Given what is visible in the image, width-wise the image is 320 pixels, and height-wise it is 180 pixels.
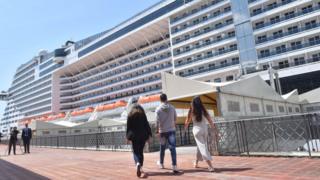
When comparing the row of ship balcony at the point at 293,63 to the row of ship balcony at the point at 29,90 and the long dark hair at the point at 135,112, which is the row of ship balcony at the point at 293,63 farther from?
the row of ship balcony at the point at 29,90

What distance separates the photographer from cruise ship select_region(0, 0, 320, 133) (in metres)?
38.1

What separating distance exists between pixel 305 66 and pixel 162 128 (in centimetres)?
3617

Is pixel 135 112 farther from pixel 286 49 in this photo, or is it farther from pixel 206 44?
pixel 206 44

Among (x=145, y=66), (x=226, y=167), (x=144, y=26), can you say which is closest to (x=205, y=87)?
(x=226, y=167)

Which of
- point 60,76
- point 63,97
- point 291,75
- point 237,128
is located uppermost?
point 60,76

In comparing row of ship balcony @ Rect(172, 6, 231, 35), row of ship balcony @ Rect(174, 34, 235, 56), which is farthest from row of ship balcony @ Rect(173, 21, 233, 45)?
row of ship balcony @ Rect(174, 34, 235, 56)

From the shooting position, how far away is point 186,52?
51.3 m

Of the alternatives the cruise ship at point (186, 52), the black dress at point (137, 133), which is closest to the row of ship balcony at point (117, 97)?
the cruise ship at point (186, 52)

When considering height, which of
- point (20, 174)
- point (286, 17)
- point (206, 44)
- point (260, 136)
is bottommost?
point (20, 174)

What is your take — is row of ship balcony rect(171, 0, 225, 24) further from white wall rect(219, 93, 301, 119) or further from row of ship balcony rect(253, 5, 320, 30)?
white wall rect(219, 93, 301, 119)

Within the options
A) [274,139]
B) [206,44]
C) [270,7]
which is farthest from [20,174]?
[206,44]

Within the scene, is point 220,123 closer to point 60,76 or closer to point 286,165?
point 286,165

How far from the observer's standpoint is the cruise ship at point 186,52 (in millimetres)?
38078

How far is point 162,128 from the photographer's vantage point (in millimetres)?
5965
